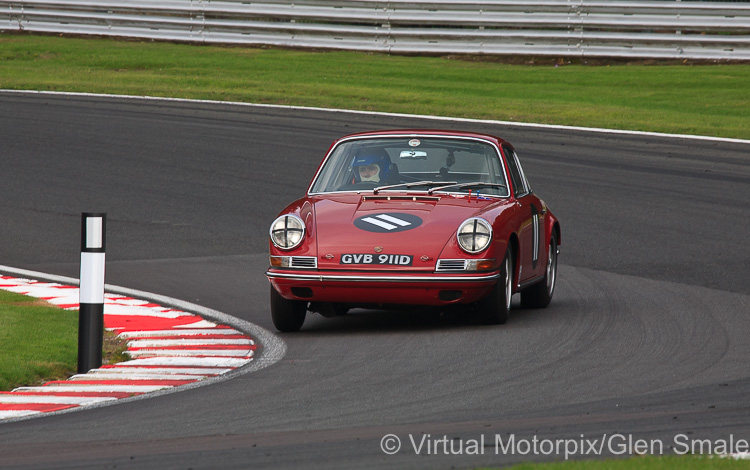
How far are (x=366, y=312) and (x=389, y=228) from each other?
5.16 ft

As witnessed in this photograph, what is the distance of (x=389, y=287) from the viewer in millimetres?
8391

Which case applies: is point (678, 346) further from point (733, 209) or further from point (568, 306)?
point (733, 209)

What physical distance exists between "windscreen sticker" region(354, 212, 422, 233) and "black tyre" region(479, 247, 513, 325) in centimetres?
68

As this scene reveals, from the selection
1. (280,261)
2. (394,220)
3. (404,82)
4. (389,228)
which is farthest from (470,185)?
(404,82)

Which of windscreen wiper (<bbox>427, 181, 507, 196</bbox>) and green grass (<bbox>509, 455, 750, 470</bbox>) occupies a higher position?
windscreen wiper (<bbox>427, 181, 507, 196</bbox>)

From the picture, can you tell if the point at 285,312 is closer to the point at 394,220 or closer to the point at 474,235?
the point at 394,220

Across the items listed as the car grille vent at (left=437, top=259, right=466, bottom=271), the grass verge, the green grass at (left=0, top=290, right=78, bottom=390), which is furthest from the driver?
the green grass at (left=0, top=290, right=78, bottom=390)

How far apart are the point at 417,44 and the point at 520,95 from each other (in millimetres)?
4689

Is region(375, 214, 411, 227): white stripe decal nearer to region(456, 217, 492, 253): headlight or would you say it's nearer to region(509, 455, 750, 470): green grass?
region(456, 217, 492, 253): headlight

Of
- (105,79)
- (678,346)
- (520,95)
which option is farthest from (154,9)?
(678,346)

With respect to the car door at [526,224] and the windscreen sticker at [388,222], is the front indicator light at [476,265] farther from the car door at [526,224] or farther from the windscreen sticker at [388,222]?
the car door at [526,224]

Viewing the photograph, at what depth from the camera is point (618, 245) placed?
1264 centimetres

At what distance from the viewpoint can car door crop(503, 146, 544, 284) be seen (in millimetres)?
9312

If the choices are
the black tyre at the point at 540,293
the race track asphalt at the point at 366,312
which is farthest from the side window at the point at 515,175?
the race track asphalt at the point at 366,312
